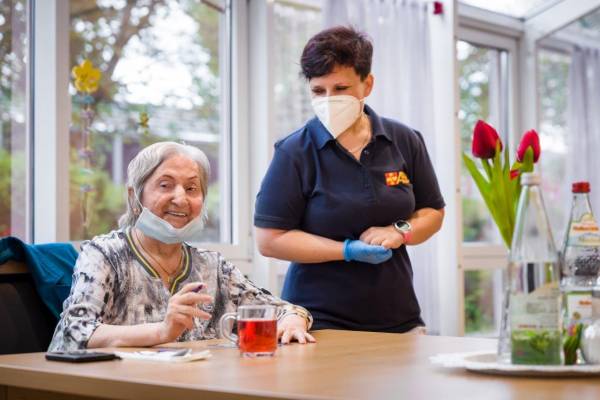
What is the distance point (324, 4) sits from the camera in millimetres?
3820

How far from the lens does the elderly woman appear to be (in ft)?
5.98

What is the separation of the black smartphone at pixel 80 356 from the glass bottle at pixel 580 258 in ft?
2.50

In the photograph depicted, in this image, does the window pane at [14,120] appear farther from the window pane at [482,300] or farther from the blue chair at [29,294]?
the window pane at [482,300]

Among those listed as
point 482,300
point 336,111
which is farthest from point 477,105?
point 336,111

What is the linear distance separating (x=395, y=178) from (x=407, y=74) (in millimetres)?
1924

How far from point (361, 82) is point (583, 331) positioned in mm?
1178

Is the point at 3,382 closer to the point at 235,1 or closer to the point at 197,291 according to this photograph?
the point at 197,291

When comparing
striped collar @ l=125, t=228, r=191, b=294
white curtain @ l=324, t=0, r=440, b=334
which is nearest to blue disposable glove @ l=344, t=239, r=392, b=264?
striped collar @ l=125, t=228, r=191, b=294

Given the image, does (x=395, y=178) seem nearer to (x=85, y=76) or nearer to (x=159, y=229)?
(x=159, y=229)

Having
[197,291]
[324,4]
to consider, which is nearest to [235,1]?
[324,4]

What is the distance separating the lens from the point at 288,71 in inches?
155

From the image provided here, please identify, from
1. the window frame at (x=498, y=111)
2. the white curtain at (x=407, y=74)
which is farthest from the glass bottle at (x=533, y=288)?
the window frame at (x=498, y=111)

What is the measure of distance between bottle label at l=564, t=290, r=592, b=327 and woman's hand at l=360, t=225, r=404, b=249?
77 centimetres

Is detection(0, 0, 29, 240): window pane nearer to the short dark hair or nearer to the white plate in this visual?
the short dark hair
